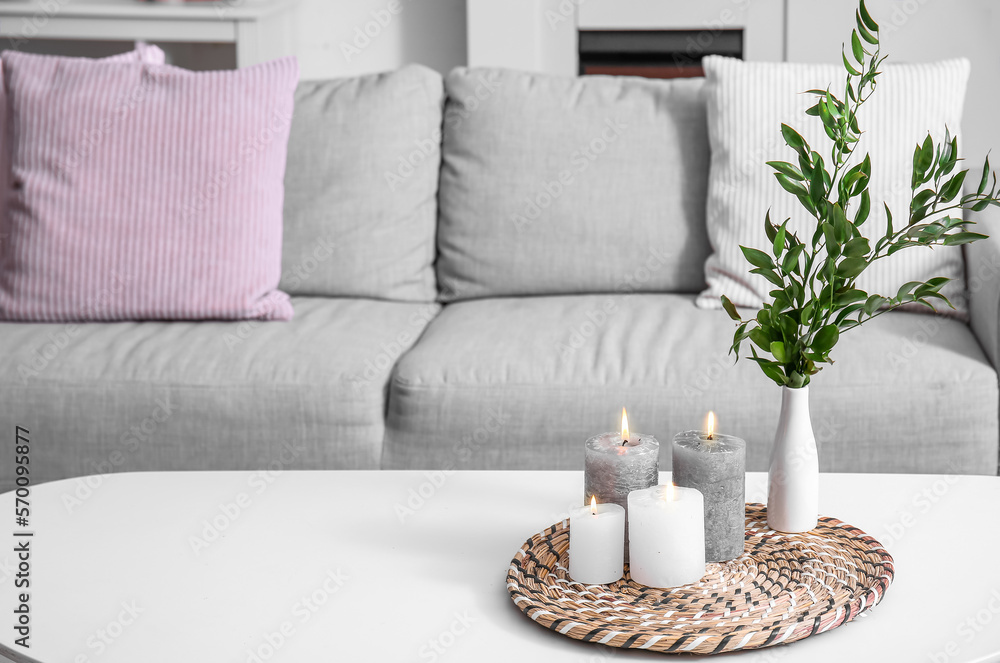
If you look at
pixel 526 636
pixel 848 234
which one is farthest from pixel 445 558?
pixel 848 234

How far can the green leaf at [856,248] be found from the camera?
762 mm

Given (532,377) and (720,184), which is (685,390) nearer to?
(532,377)

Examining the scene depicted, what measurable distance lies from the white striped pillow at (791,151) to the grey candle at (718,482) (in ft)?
3.18

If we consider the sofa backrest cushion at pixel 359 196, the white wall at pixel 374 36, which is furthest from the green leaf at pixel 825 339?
the white wall at pixel 374 36

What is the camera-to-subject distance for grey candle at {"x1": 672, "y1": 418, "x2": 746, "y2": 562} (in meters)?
0.83

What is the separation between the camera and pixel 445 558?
2.89 ft

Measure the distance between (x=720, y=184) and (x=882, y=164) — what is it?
11.8 inches

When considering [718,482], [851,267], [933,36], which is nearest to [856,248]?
[851,267]

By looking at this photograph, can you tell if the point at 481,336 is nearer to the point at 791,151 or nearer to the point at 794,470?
the point at 791,151

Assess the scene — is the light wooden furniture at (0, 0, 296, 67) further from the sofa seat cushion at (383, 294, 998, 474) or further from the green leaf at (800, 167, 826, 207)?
the green leaf at (800, 167, 826, 207)

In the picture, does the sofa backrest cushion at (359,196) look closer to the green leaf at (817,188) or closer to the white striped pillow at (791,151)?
the white striped pillow at (791,151)

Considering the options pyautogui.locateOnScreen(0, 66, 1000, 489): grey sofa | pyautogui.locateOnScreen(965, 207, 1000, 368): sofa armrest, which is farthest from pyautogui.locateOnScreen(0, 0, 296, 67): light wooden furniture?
pyautogui.locateOnScreen(965, 207, 1000, 368): sofa armrest

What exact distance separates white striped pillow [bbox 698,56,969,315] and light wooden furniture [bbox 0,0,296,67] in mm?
2034

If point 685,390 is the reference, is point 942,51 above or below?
above
